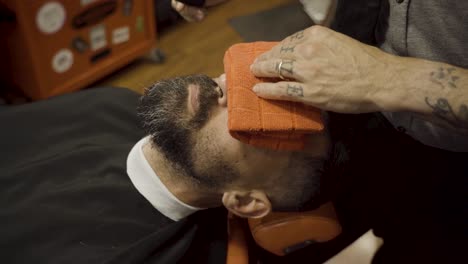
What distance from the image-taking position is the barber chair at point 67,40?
1860 mm

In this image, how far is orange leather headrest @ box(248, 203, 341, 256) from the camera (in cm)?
105

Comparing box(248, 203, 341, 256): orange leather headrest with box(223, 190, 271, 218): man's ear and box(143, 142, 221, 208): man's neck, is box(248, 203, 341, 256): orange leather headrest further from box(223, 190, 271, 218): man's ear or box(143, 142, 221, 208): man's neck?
box(143, 142, 221, 208): man's neck

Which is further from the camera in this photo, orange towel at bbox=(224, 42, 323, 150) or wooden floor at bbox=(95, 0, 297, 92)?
wooden floor at bbox=(95, 0, 297, 92)

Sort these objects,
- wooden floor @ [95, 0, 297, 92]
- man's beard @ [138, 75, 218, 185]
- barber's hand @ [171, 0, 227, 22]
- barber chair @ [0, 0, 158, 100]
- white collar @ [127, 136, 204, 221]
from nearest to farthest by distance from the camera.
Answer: man's beard @ [138, 75, 218, 185]
white collar @ [127, 136, 204, 221]
barber's hand @ [171, 0, 227, 22]
barber chair @ [0, 0, 158, 100]
wooden floor @ [95, 0, 297, 92]

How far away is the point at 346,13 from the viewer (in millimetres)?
1057

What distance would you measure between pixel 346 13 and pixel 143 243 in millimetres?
761

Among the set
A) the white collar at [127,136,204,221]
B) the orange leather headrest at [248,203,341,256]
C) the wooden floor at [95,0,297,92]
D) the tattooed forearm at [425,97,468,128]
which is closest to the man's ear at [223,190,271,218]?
the orange leather headrest at [248,203,341,256]

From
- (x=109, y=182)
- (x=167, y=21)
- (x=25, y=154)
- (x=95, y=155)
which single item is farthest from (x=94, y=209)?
(x=167, y=21)

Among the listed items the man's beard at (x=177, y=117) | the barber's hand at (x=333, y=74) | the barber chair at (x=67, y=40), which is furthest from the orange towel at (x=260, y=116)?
the barber chair at (x=67, y=40)

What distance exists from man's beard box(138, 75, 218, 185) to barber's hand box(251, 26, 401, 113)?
0.23 meters

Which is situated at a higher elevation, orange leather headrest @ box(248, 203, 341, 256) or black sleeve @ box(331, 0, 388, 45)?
black sleeve @ box(331, 0, 388, 45)

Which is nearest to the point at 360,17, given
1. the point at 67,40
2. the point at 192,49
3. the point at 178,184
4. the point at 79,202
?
the point at 178,184

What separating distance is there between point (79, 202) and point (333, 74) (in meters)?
0.79

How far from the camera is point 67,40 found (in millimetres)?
2049
